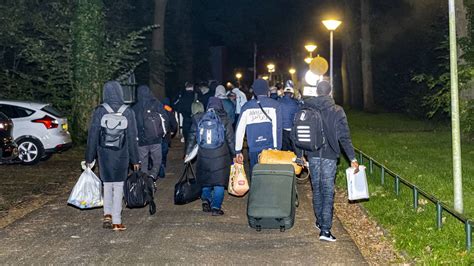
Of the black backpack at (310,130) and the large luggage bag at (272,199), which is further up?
the black backpack at (310,130)

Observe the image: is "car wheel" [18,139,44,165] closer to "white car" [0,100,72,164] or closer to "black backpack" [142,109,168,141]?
"white car" [0,100,72,164]

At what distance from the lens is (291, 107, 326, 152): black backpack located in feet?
29.9

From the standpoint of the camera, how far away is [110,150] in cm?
987

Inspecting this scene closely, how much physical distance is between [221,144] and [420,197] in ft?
11.7

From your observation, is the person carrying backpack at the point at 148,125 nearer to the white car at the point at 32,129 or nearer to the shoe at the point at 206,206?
the shoe at the point at 206,206

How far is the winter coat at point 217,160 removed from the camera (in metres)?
10.9

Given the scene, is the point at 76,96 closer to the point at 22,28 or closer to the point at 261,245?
the point at 22,28

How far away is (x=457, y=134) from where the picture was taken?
10078mm

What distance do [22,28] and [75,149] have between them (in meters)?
5.80

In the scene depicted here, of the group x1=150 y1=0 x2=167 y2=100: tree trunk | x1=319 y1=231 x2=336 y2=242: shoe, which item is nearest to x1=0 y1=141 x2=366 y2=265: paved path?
A: x1=319 y1=231 x2=336 y2=242: shoe

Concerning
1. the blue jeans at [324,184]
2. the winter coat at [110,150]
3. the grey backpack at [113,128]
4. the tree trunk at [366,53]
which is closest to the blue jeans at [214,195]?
the winter coat at [110,150]

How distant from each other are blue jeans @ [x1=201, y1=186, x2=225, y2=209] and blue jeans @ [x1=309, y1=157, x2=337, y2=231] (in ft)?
6.43

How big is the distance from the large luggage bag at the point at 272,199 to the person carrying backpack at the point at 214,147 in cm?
102

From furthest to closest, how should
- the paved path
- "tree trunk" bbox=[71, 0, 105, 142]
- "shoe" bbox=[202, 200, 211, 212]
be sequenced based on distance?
"tree trunk" bbox=[71, 0, 105, 142], "shoe" bbox=[202, 200, 211, 212], the paved path
